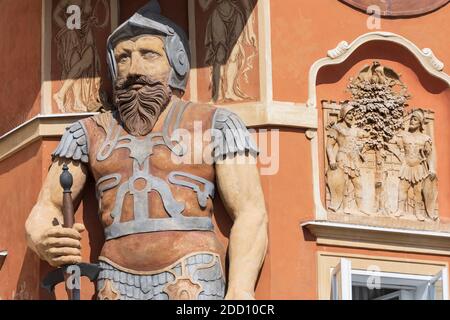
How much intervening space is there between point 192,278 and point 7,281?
5.53 feet

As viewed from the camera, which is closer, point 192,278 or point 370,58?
point 192,278

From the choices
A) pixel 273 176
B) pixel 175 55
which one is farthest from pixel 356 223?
pixel 175 55

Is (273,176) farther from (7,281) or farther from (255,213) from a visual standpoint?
(7,281)

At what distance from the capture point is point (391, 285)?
1436 centimetres

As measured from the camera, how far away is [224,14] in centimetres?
1457

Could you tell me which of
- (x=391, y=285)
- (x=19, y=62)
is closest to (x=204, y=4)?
(x=19, y=62)

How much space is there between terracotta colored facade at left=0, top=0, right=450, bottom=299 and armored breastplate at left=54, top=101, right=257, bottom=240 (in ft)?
0.80

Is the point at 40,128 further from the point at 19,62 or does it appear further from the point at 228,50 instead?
the point at 228,50

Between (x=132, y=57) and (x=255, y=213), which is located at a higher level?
(x=132, y=57)

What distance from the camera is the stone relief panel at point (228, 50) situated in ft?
47.2

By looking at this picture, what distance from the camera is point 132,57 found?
14.2 m

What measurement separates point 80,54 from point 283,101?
1.42 meters

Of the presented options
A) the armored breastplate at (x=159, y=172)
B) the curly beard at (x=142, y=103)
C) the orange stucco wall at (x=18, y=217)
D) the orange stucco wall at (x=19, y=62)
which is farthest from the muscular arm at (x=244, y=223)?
the orange stucco wall at (x=19, y=62)
